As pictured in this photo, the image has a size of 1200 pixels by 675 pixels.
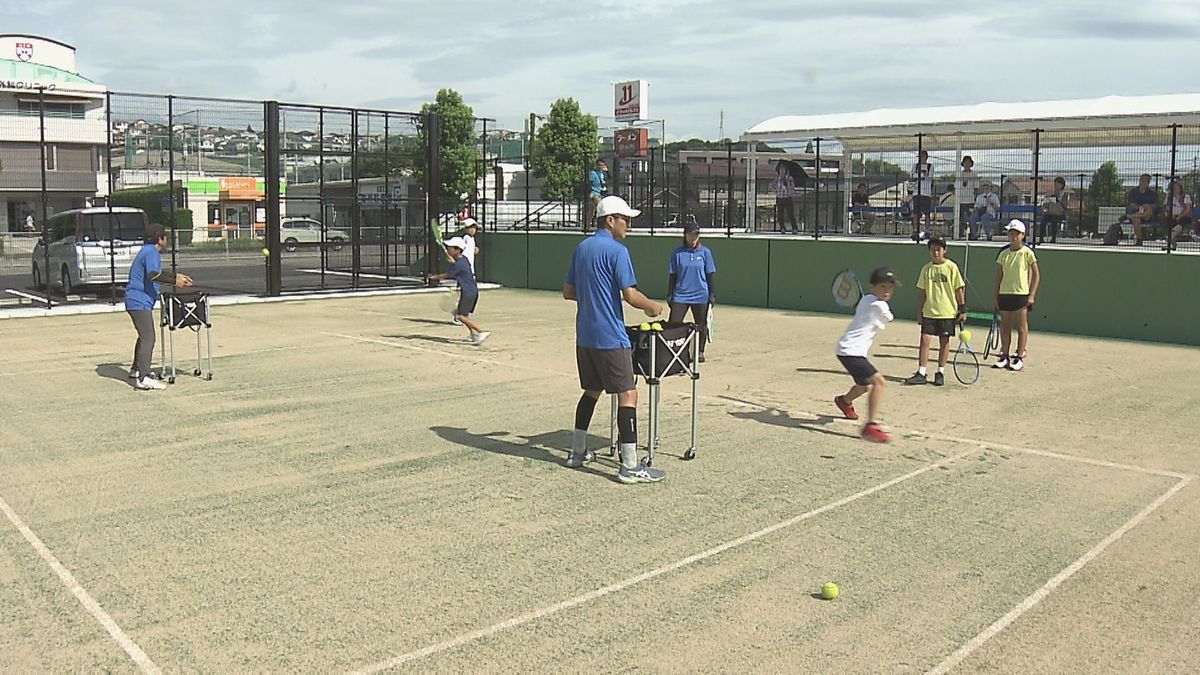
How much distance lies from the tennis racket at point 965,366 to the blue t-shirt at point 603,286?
5522mm

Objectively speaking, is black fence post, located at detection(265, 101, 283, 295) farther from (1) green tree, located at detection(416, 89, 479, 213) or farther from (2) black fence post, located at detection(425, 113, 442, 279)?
(1) green tree, located at detection(416, 89, 479, 213)

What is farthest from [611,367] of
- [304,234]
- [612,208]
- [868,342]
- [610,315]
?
[304,234]

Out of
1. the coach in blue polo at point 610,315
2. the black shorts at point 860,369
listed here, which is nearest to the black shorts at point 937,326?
the black shorts at point 860,369

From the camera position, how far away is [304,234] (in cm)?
3794

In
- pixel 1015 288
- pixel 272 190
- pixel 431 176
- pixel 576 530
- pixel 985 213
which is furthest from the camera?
pixel 431 176

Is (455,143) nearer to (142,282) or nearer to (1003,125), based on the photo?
(1003,125)

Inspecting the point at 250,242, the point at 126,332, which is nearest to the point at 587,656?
the point at 126,332

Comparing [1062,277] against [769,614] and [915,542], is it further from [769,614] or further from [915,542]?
[769,614]

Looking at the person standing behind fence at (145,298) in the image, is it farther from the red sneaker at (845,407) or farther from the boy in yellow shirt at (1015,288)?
the boy in yellow shirt at (1015,288)

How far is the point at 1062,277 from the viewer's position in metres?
18.7

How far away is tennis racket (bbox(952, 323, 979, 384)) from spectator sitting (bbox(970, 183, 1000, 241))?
7368mm

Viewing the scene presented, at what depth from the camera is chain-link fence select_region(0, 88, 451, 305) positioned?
2205 centimetres

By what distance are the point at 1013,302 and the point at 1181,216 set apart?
630cm

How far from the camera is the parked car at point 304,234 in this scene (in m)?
27.3
